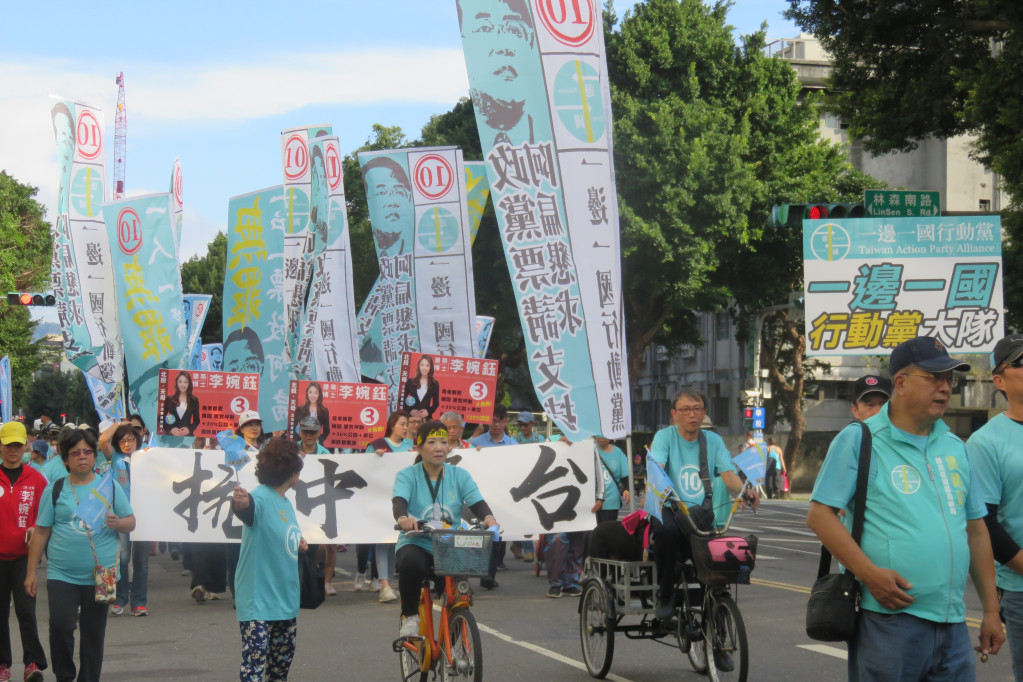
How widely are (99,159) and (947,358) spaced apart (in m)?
19.6

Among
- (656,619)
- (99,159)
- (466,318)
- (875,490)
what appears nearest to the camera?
(875,490)

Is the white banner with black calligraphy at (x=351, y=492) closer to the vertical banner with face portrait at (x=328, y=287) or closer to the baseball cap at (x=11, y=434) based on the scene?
the baseball cap at (x=11, y=434)

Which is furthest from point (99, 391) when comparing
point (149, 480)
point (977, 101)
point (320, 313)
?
point (977, 101)

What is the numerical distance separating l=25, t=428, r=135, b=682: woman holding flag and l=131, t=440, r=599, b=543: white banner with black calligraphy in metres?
4.75

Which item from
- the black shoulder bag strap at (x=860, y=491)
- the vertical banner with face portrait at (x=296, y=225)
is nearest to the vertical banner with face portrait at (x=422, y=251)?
the vertical banner with face portrait at (x=296, y=225)

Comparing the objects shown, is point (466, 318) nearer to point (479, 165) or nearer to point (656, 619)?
point (479, 165)

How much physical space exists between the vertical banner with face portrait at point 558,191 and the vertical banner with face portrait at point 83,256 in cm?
1046

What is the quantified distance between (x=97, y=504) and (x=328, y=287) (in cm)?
1265

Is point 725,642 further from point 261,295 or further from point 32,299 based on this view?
point 32,299

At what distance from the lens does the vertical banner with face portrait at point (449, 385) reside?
16969 mm

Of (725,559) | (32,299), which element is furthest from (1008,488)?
(32,299)

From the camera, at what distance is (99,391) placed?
22.0m

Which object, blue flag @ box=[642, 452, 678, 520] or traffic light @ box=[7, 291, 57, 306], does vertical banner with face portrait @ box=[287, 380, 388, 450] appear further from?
traffic light @ box=[7, 291, 57, 306]

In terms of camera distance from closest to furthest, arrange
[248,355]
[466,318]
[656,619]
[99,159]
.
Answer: [656,619] < [466,318] < [99,159] < [248,355]
